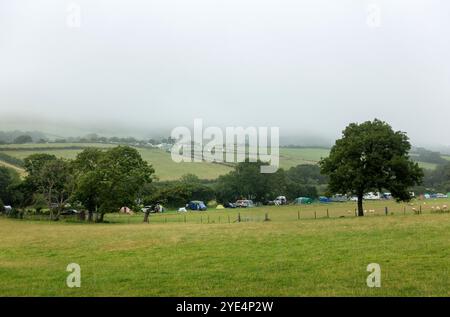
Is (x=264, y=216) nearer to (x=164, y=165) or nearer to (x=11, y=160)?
(x=164, y=165)

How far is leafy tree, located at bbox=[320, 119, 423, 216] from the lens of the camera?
200 feet

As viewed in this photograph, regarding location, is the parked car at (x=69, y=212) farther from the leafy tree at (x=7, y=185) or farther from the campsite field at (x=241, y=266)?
the campsite field at (x=241, y=266)

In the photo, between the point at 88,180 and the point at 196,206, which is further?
the point at 196,206

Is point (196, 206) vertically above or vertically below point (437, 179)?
below

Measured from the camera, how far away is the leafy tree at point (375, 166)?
6094 centimetres

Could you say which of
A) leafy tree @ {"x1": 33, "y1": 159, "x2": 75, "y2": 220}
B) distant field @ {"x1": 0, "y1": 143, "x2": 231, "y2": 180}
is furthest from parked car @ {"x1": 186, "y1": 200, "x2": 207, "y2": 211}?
leafy tree @ {"x1": 33, "y1": 159, "x2": 75, "y2": 220}

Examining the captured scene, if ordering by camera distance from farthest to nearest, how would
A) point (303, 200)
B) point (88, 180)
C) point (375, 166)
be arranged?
1. point (303, 200)
2. point (88, 180)
3. point (375, 166)

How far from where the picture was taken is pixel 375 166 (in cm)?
6153

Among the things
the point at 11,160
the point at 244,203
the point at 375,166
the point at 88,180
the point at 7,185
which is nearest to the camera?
the point at 375,166

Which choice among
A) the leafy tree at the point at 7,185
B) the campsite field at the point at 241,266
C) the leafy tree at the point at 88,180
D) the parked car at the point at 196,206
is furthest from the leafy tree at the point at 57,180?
the campsite field at the point at 241,266

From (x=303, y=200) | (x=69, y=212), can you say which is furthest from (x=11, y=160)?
(x=303, y=200)

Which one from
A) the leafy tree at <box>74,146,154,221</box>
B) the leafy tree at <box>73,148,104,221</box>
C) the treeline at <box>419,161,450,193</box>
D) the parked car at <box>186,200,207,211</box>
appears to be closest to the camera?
the leafy tree at <box>74,146,154,221</box>

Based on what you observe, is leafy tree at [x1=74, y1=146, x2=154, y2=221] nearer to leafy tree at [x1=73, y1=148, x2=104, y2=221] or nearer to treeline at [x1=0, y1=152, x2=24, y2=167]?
leafy tree at [x1=73, y1=148, x2=104, y2=221]
